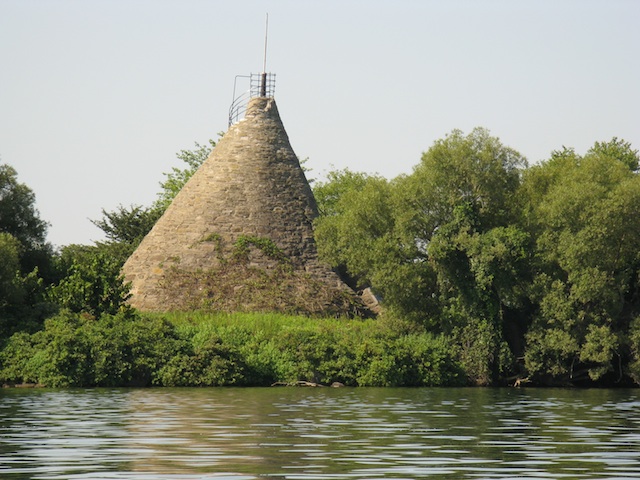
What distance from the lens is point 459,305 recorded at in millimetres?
39438

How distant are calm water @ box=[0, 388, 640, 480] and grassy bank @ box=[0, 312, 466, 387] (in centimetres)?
391

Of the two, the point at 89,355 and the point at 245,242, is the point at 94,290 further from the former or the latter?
the point at 245,242

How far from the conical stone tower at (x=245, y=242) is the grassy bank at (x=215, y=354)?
6.38 m

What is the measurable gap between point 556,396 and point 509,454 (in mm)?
17024

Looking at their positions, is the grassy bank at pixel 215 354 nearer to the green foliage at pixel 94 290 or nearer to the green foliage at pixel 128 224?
the green foliage at pixel 94 290

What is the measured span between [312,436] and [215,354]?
17633 mm

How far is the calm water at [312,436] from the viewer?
14.1 metres

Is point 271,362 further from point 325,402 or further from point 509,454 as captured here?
point 509,454

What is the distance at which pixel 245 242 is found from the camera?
48.3m

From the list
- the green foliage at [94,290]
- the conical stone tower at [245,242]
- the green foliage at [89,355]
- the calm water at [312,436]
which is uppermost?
the conical stone tower at [245,242]

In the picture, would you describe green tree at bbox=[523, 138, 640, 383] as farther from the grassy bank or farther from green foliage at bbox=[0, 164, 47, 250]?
green foliage at bbox=[0, 164, 47, 250]

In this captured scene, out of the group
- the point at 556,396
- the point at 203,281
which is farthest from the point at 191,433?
the point at 203,281

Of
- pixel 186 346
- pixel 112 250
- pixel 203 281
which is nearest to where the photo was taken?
pixel 186 346

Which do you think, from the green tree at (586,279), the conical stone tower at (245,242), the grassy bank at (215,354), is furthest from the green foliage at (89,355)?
the green tree at (586,279)
